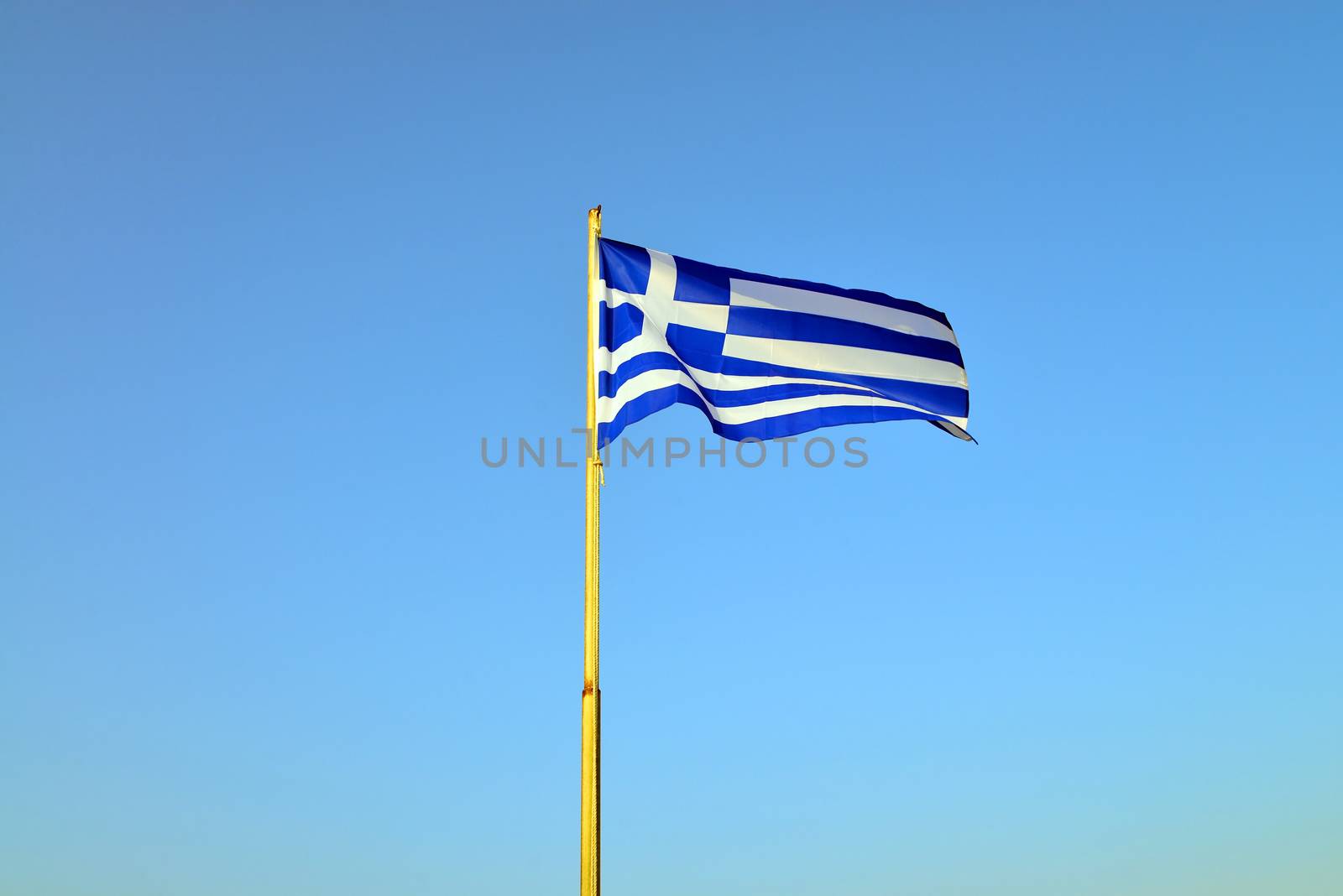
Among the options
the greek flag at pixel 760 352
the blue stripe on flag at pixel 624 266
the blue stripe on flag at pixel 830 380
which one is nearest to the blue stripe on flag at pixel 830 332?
the greek flag at pixel 760 352

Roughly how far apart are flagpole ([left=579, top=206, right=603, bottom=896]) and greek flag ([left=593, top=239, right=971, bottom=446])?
0.34 metres

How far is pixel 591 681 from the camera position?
18344mm

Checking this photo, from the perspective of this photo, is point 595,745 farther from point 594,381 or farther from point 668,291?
point 668,291

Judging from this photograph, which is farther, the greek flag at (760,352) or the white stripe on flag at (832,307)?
the white stripe on flag at (832,307)

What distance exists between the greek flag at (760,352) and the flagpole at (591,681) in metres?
0.34

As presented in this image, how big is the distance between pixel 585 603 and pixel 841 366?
6.79 metres

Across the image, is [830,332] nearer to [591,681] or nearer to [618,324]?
[618,324]

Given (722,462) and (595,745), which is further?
(722,462)

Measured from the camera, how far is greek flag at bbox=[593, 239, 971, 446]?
21.0 meters

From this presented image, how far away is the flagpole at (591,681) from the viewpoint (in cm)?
1764

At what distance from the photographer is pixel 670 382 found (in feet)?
70.0

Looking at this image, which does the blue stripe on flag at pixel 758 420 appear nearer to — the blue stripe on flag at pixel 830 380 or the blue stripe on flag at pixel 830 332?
the blue stripe on flag at pixel 830 380

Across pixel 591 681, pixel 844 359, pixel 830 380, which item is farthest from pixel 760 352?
pixel 591 681

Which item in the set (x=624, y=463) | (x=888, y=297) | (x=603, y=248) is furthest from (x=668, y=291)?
(x=888, y=297)
